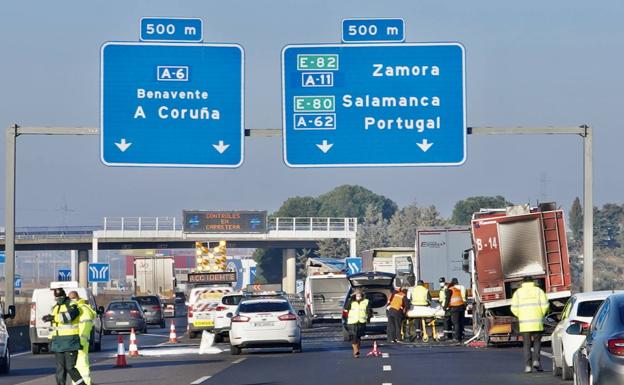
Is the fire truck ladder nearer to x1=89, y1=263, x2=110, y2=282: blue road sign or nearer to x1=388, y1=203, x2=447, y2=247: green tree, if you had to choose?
x1=89, y1=263, x2=110, y2=282: blue road sign

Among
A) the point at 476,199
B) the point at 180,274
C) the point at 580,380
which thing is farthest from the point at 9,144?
the point at 476,199

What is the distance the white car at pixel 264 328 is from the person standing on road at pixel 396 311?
341 cm

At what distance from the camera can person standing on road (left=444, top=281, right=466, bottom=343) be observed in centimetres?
3762

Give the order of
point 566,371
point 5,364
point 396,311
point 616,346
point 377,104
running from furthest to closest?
point 396,311
point 377,104
point 5,364
point 566,371
point 616,346

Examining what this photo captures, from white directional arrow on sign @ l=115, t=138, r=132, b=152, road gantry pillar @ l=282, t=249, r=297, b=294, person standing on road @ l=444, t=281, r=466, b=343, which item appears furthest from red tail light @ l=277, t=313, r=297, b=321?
road gantry pillar @ l=282, t=249, r=297, b=294

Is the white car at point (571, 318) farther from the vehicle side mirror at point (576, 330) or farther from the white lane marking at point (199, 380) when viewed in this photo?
the white lane marking at point (199, 380)

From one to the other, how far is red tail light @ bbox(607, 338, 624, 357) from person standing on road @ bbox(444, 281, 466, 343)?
22817 mm

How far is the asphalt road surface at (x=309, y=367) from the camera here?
24250mm

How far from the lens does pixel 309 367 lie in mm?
28422

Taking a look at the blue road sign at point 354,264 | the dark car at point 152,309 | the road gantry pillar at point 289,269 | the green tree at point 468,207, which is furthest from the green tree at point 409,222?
the dark car at point 152,309

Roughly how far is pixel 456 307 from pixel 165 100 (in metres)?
10.1

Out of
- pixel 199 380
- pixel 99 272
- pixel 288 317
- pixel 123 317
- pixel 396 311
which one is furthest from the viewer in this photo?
pixel 99 272

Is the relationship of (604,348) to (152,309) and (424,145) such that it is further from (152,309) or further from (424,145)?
(152,309)

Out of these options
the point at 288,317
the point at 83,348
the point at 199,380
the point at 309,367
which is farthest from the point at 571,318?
the point at 288,317
